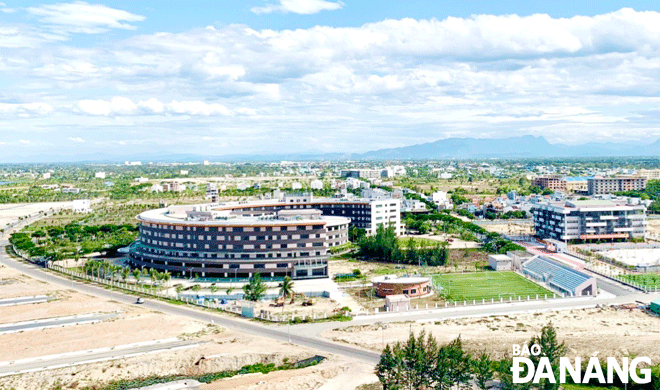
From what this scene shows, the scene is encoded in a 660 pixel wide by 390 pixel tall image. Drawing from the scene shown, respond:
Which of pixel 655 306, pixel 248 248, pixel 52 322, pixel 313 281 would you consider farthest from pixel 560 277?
pixel 52 322

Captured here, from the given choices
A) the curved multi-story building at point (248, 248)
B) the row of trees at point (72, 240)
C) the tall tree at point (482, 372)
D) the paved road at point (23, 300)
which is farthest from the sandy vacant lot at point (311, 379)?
the row of trees at point (72, 240)

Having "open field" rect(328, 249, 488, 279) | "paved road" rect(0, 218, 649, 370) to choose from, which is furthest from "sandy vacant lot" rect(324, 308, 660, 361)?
"open field" rect(328, 249, 488, 279)

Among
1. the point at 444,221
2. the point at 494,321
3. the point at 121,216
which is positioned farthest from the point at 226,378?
the point at 121,216

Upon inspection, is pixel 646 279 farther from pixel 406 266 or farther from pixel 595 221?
pixel 406 266

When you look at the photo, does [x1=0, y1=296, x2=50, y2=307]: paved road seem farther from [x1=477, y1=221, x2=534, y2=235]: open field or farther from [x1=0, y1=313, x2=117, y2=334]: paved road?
[x1=477, y1=221, x2=534, y2=235]: open field

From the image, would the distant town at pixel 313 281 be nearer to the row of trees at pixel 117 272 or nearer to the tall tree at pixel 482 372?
the row of trees at pixel 117 272

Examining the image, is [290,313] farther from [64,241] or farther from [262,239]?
[64,241]
